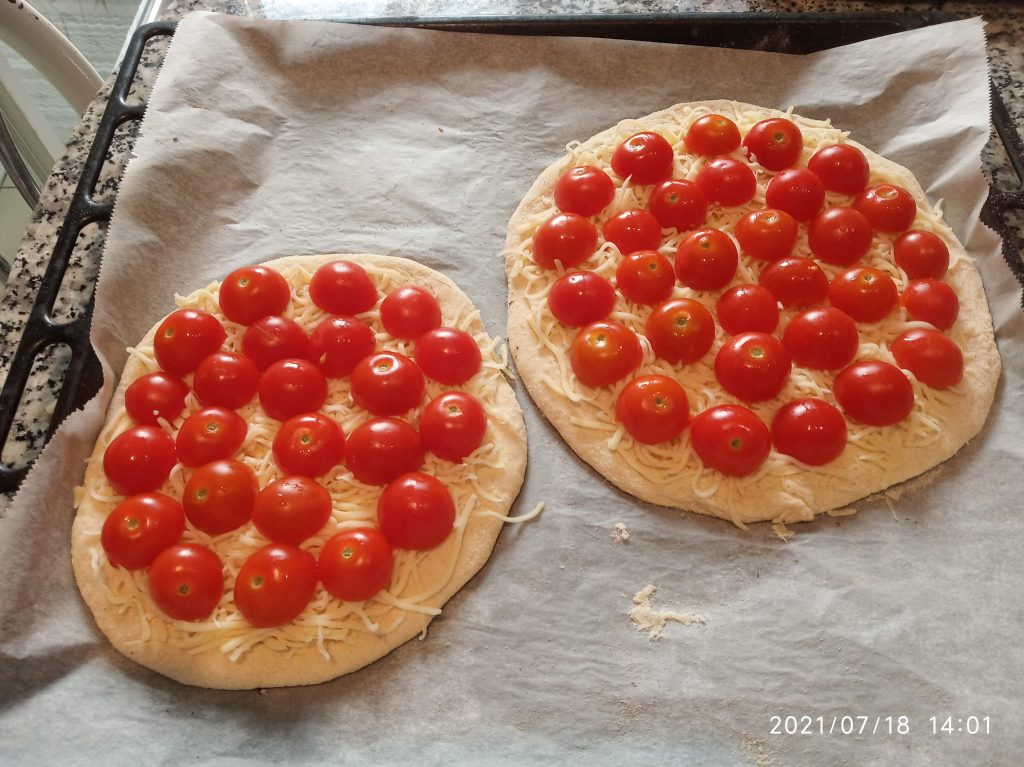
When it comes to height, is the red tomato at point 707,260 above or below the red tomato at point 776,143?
below

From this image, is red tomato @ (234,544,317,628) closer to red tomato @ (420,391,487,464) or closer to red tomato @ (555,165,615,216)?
red tomato @ (420,391,487,464)

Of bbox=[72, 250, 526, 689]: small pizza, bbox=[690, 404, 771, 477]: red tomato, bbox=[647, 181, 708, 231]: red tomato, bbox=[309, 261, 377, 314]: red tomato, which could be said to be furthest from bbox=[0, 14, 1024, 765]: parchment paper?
bbox=[647, 181, 708, 231]: red tomato

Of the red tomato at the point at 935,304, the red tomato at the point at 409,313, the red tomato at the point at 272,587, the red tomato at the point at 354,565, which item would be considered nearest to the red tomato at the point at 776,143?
the red tomato at the point at 935,304

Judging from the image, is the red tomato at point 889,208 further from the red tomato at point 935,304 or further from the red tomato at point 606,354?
the red tomato at point 606,354

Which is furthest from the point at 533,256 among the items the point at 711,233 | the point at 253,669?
the point at 253,669

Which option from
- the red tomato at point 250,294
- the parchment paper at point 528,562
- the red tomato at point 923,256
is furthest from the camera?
the red tomato at point 923,256

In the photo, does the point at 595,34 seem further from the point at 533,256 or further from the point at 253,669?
the point at 253,669
